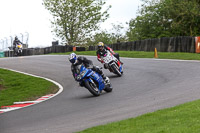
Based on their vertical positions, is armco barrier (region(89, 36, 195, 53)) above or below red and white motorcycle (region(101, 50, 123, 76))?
above

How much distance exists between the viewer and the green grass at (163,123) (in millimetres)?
6389

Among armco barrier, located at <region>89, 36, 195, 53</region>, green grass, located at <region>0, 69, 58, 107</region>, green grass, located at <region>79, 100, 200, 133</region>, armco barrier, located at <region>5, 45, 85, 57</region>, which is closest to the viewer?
green grass, located at <region>79, 100, 200, 133</region>

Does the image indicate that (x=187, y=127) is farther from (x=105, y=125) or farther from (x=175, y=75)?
(x=175, y=75)

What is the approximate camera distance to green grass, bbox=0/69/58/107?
1503cm

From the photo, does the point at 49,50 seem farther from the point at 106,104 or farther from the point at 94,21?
the point at 106,104

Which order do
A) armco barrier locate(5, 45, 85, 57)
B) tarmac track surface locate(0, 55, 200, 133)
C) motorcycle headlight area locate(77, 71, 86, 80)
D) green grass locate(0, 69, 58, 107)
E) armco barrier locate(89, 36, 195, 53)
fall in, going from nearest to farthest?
tarmac track surface locate(0, 55, 200, 133) < motorcycle headlight area locate(77, 71, 86, 80) < green grass locate(0, 69, 58, 107) < armco barrier locate(89, 36, 195, 53) < armco barrier locate(5, 45, 85, 57)

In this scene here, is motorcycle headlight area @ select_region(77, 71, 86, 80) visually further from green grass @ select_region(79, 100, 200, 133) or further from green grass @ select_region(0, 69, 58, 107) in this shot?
green grass @ select_region(79, 100, 200, 133)

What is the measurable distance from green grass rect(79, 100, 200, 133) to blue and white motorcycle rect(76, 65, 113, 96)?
474 centimetres

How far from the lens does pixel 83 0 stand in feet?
186

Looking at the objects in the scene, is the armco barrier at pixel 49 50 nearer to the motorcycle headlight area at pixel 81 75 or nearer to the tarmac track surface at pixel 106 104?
the tarmac track surface at pixel 106 104

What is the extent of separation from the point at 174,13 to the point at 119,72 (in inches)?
1248

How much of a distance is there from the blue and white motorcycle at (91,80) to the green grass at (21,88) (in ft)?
9.27

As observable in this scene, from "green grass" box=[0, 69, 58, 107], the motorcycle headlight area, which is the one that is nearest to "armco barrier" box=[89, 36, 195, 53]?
"green grass" box=[0, 69, 58, 107]

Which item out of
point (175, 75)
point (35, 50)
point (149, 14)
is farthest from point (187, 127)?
point (149, 14)
